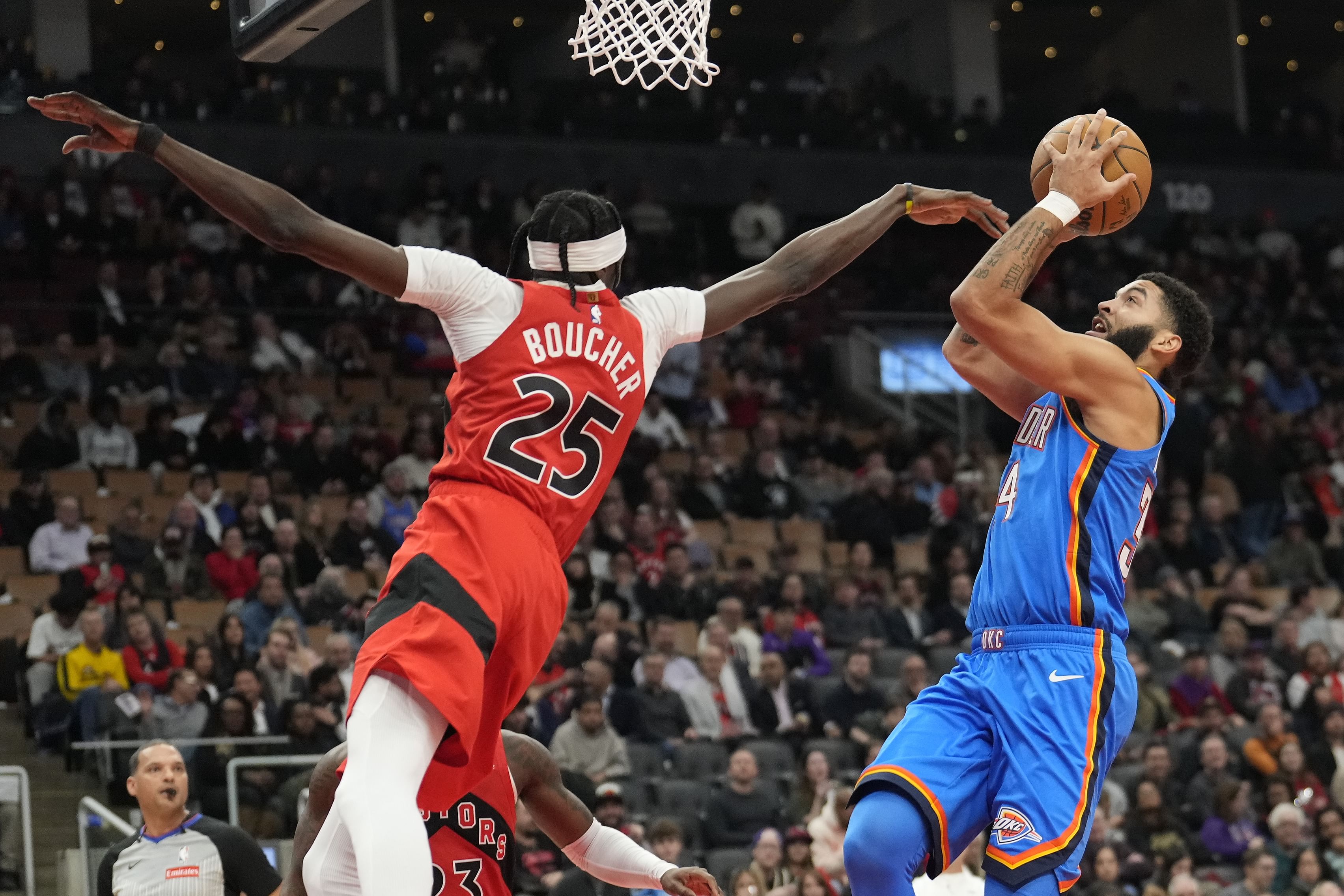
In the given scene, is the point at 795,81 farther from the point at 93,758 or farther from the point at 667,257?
the point at 93,758

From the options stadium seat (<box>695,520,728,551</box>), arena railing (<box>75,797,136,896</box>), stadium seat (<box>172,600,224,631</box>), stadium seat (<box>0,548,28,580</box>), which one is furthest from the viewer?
stadium seat (<box>695,520,728,551</box>)

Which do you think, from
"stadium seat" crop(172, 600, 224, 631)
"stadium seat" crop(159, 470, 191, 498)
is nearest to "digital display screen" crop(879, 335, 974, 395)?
"stadium seat" crop(159, 470, 191, 498)

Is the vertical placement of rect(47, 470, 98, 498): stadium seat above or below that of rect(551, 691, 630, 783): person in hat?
above

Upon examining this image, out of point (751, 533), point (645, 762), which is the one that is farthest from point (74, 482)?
point (751, 533)

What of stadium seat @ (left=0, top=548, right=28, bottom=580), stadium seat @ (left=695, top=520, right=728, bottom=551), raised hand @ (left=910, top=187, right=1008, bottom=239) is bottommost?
stadium seat @ (left=695, top=520, right=728, bottom=551)

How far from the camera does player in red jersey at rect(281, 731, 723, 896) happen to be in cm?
575

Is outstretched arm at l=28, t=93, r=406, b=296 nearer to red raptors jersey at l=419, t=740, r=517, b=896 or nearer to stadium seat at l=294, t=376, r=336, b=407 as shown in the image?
red raptors jersey at l=419, t=740, r=517, b=896

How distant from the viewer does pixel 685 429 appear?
63.6ft

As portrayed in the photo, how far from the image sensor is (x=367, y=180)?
20812 millimetres

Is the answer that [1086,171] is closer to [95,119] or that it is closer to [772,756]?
[95,119]

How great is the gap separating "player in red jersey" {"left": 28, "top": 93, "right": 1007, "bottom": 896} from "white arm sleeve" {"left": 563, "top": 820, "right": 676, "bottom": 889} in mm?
1040

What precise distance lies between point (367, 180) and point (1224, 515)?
10.5m

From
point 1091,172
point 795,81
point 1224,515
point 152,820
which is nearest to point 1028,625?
point 1091,172

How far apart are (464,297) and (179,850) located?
3523 mm
